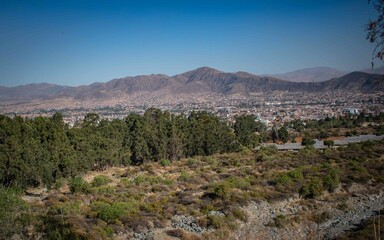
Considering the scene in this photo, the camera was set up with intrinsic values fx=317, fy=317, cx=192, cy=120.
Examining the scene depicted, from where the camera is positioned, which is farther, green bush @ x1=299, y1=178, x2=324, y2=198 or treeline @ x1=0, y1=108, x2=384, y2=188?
treeline @ x1=0, y1=108, x2=384, y2=188

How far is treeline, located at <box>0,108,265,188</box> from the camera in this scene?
82.1 ft

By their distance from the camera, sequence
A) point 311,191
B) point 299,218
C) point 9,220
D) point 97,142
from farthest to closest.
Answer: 1. point 97,142
2. point 311,191
3. point 299,218
4. point 9,220

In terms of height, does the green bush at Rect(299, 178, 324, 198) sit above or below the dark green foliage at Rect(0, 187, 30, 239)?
below

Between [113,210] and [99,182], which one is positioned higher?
[113,210]

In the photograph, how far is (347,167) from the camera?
29.2m

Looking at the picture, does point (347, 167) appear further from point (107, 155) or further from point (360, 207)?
point (107, 155)

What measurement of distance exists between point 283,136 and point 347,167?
32.0 meters

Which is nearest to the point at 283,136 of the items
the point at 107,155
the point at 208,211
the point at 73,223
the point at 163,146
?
the point at 163,146

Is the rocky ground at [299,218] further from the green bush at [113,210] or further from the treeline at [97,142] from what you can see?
the treeline at [97,142]

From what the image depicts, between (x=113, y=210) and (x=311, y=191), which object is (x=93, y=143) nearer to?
(x=113, y=210)

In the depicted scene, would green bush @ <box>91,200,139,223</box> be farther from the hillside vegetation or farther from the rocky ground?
the rocky ground

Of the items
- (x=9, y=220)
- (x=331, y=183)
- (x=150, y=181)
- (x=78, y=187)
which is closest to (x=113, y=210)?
(x=9, y=220)

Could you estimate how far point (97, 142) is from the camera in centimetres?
3631

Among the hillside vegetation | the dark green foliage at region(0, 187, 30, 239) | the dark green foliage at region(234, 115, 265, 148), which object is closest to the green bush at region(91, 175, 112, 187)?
the hillside vegetation
